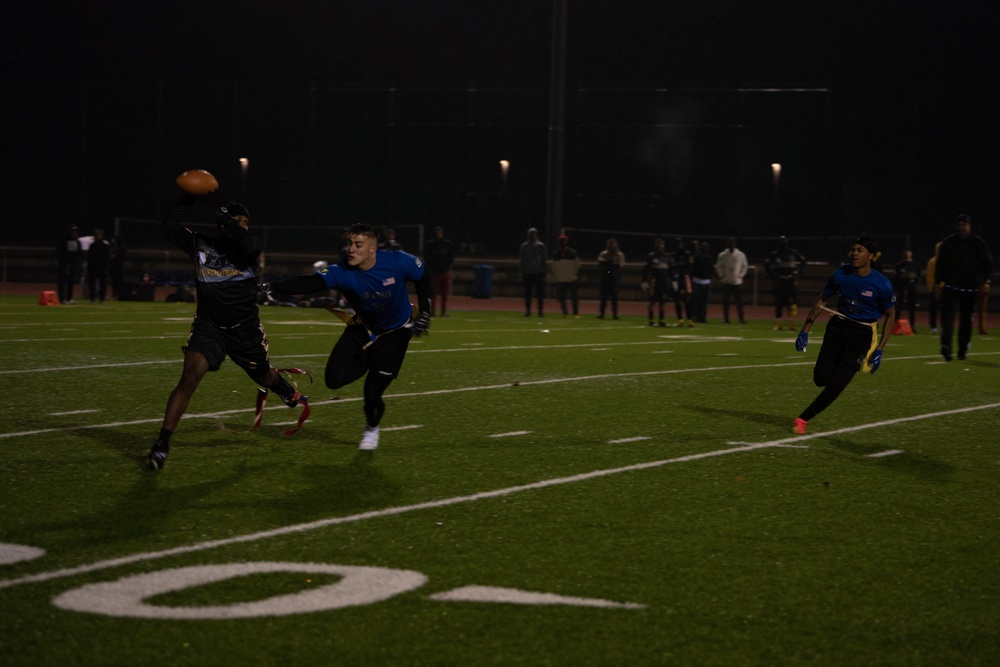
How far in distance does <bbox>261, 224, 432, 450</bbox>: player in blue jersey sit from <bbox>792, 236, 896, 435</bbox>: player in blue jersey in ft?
11.1

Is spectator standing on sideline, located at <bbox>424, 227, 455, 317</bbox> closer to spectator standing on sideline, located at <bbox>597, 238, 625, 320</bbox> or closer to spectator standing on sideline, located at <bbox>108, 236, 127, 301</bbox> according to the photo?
spectator standing on sideline, located at <bbox>597, 238, 625, 320</bbox>

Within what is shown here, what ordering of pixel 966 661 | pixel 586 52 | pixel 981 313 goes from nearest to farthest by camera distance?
1. pixel 966 661
2. pixel 981 313
3. pixel 586 52

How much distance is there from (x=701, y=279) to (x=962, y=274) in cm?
921

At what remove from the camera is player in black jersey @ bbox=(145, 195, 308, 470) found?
8.52m

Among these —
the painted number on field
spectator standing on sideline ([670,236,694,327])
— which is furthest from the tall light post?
the painted number on field

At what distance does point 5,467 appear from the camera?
8.19 metres

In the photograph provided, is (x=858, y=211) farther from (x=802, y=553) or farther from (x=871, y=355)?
(x=802, y=553)

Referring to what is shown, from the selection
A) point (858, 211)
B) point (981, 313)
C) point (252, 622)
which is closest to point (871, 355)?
point (252, 622)

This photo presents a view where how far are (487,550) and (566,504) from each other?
1.30 meters

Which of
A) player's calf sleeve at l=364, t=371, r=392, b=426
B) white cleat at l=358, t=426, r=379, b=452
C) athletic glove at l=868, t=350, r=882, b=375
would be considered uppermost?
athletic glove at l=868, t=350, r=882, b=375

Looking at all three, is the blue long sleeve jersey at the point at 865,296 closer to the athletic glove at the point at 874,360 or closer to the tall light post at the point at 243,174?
the athletic glove at the point at 874,360

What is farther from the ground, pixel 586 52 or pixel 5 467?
pixel 586 52

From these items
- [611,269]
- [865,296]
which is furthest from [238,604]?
[611,269]

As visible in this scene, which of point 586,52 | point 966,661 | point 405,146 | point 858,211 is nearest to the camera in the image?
point 966,661
